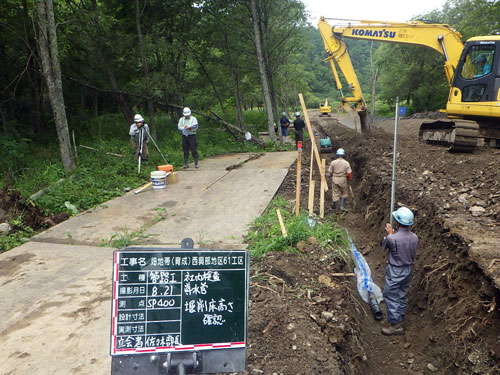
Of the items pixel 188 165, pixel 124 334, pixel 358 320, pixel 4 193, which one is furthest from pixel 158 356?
pixel 188 165

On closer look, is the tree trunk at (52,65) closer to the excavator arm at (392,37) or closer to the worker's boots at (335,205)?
the worker's boots at (335,205)

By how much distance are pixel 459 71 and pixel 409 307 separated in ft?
27.1

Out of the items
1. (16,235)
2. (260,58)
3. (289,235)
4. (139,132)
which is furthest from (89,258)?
(260,58)

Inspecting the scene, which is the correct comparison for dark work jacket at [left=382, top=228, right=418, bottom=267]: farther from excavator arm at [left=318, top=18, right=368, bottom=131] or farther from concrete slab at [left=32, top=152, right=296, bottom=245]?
excavator arm at [left=318, top=18, right=368, bottom=131]

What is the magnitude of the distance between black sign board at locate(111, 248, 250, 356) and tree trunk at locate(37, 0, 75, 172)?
8449 mm

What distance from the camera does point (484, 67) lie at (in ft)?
32.7

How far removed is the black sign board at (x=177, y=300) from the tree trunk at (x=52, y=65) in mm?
8449

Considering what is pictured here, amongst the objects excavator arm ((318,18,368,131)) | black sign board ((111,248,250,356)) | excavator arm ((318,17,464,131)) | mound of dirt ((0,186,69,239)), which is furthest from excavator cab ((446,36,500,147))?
mound of dirt ((0,186,69,239))

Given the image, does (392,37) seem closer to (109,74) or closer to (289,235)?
(289,235)

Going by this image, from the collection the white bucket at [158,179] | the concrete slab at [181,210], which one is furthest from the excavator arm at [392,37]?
the white bucket at [158,179]

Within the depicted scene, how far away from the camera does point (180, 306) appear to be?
2.39 meters

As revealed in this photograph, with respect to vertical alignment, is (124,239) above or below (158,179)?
below

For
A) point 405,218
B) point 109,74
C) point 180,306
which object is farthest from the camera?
point 109,74

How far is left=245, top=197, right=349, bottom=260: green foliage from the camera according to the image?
5414 millimetres
